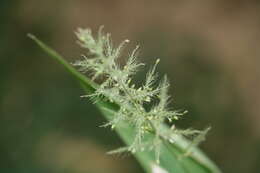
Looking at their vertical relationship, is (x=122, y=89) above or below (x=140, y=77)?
below

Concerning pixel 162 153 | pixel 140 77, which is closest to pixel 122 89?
pixel 162 153

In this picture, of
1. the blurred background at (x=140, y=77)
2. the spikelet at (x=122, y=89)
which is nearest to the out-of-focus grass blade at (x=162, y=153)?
the spikelet at (x=122, y=89)

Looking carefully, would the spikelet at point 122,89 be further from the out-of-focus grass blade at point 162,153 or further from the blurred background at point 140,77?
the blurred background at point 140,77

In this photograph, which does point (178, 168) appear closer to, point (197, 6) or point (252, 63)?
point (252, 63)

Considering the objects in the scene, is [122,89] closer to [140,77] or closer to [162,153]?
[162,153]

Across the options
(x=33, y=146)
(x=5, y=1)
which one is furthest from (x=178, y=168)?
(x=5, y=1)

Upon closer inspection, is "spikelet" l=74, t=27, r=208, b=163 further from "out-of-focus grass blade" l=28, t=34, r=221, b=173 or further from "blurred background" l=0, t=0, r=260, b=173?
"blurred background" l=0, t=0, r=260, b=173
